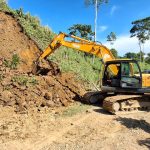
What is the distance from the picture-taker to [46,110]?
10922mm

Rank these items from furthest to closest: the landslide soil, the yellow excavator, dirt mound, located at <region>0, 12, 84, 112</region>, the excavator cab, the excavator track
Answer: the excavator cab
the yellow excavator
dirt mound, located at <region>0, 12, 84, 112</region>
the excavator track
the landslide soil

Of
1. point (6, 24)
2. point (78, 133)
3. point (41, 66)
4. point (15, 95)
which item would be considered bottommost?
point (78, 133)

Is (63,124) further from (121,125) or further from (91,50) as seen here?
(91,50)

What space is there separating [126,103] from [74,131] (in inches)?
134

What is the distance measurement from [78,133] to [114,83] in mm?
3902

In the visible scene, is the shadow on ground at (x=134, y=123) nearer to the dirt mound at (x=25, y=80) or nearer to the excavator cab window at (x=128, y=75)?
the excavator cab window at (x=128, y=75)

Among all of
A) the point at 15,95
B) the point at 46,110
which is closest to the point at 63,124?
the point at 46,110

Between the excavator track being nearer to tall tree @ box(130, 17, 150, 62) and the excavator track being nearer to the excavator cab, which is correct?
the excavator cab

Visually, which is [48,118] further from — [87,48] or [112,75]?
[87,48]

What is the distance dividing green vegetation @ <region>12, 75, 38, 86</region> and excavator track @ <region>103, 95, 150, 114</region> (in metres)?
3.03

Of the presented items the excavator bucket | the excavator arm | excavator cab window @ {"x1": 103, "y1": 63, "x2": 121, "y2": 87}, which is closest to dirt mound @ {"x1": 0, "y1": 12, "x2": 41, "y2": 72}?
the excavator bucket

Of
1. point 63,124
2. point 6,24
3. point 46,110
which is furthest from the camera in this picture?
point 6,24

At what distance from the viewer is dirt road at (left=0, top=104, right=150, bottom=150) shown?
7652 mm

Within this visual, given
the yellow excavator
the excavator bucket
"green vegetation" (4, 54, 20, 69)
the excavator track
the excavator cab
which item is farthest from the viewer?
the excavator bucket
